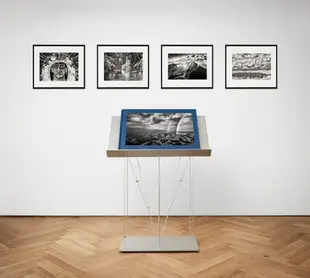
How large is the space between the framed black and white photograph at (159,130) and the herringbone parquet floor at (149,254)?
1.07 metres

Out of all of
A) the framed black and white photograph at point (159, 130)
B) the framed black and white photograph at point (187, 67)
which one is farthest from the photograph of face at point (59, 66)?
the framed black and white photograph at point (159, 130)

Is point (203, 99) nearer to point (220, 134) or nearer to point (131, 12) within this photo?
point (220, 134)

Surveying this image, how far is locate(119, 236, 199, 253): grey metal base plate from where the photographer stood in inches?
140

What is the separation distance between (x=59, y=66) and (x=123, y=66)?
0.90 metres

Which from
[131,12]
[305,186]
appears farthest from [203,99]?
[305,186]

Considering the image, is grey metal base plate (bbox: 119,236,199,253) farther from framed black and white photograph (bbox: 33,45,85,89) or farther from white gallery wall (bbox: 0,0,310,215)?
framed black and white photograph (bbox: 33,45,85,89)

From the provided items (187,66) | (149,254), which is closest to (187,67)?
(187,66)

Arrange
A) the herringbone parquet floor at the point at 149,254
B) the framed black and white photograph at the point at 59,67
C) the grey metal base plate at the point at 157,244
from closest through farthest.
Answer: the herringbone parquet floor at the point at 149,254 → the grey metal base plate at the point at 157,244 → the framed black and white photograph at the point at 59,67

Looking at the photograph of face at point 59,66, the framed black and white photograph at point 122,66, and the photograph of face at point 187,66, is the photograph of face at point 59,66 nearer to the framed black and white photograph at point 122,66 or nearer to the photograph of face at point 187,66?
the framed black and white photograph at point 122,66

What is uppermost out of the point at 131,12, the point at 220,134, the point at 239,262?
the point at 131,12

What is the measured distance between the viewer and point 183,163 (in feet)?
16.5

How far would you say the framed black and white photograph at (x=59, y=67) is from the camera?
198 inches

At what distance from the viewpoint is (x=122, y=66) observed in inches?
198

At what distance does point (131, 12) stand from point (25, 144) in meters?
2.38
